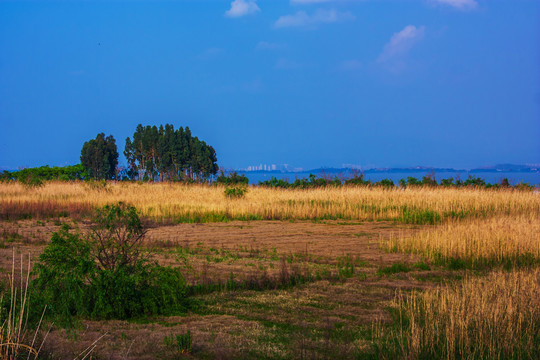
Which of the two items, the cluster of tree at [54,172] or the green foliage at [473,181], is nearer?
the green foliage at [473,181]

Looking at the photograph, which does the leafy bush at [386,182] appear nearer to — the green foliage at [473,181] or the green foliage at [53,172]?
the green foliage at [473,181]

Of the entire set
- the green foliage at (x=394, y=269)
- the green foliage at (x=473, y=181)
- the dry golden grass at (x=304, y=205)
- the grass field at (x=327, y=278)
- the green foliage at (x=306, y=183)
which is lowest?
the green foliage at (x=394, y=269)

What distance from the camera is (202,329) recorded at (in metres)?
6.34

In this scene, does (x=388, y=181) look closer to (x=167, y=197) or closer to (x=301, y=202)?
(x=301, y=202)

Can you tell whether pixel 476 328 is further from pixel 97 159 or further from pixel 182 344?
pixel 97 159

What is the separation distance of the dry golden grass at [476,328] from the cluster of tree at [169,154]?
41.5m

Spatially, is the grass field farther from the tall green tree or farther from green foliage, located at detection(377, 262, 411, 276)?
the tall green tree

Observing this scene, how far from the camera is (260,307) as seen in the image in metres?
7.42

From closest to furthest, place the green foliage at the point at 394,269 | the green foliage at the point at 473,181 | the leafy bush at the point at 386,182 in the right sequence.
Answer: the green foliage at the point at 394,269 → the leafy bush at the point at 386,182 → the green foliage at the point at 473,181

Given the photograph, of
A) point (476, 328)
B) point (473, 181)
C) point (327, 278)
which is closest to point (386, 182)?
point (473, 181)

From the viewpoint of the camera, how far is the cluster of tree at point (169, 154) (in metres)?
48.9

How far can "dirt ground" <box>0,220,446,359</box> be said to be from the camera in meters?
5.62

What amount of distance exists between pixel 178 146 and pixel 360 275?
41.4m

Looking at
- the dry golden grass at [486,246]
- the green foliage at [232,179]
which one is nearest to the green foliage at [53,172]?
the green foliage at [232,179]
